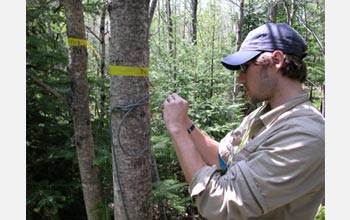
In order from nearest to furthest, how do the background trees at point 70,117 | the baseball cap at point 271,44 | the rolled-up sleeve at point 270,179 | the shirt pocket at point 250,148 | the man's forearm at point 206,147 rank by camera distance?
the rolled-up sleeve at point 270,179
the shirt pocket at point 250,148
the baseball cap at point 271,44
the man's forearm at point 206,147
the background trees at point 70,117

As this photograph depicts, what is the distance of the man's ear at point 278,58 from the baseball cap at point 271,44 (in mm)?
30

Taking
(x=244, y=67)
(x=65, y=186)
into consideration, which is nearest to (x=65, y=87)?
(x=65, y=186)

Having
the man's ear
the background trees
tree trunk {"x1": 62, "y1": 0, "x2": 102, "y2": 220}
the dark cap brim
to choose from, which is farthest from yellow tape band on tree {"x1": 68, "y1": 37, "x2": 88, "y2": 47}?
the man's ear

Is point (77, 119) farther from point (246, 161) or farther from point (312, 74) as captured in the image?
point (312, 74)

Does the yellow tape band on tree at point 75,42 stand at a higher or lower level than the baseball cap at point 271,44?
higher

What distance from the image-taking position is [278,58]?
63.6 inches

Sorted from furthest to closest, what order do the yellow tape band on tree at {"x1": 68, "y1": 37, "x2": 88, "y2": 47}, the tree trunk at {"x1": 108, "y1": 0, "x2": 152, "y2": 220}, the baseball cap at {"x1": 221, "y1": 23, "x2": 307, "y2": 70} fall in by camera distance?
the yellow tape band on tree at {"x1": 68, "y1": 37, "x2": 88, "y2": 47} < the tree trunk at {"x1": 108, "y1": 0, "x2": 152, "y2": 220} < the baseball cap at {"x1": 221, "y1": 23, "x2": 307, "y2": 70}

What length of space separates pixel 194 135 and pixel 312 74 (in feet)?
19.3

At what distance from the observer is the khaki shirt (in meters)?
1.38

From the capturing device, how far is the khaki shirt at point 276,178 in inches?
54.1

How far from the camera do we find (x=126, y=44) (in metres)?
1.76

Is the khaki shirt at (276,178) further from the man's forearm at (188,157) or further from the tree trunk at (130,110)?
the tree trunk at (130,110)

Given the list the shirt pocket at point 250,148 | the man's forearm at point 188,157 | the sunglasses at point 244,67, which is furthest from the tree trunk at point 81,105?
the shirt pocket at point 250,148

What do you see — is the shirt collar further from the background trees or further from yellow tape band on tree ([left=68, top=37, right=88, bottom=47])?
yellow tape band on tree ([left=68, top=37, right=88, bottom=47])
